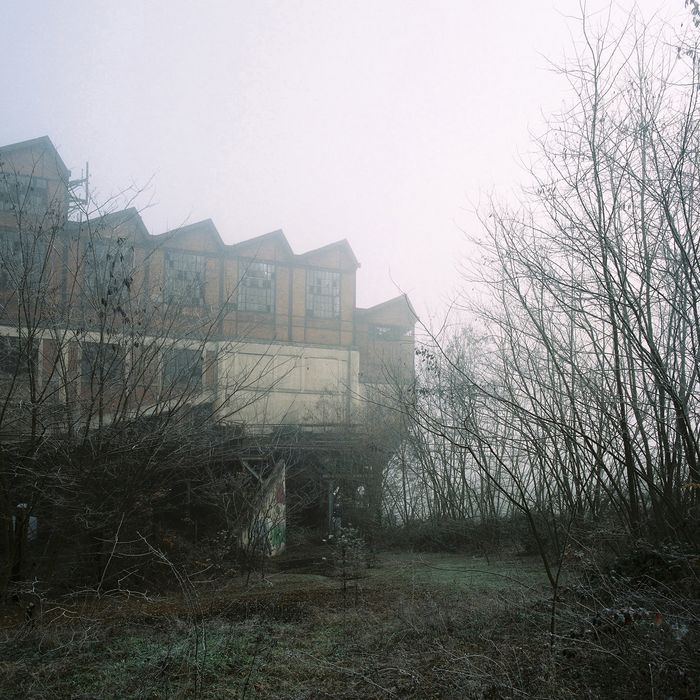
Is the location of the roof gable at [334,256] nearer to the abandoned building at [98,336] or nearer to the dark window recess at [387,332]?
the dark window recess at [387,332]

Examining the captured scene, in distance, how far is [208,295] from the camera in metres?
23.9

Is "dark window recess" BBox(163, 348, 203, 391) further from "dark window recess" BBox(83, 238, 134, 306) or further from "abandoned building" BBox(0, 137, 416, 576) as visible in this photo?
"dark window recess" BBox(83, 238, 134, 306)

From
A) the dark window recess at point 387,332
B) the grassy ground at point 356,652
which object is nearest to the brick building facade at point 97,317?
the grassy ground at point 356,652

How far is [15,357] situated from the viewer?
9.41m

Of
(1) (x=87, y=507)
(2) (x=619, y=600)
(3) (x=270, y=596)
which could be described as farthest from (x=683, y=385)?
(1) (x=87, y=507)

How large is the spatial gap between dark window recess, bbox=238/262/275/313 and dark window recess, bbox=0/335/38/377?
1744 cm

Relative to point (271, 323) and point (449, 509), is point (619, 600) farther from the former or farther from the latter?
point (271, 323)

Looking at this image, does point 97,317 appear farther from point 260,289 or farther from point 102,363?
point 260,289

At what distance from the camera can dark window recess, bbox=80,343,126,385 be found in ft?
31.8

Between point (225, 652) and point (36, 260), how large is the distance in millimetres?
6049

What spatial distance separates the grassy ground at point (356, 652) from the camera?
4703mm

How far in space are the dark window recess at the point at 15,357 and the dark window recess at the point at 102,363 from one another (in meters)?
0.85

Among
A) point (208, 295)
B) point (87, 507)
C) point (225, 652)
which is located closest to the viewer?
point (225, 652)

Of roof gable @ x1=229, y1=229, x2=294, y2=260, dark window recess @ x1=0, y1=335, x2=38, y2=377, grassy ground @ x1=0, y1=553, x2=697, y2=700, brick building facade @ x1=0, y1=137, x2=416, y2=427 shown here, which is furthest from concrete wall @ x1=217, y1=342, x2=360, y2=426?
grassy ground @ x1=0, y1=553, x2=697, y2=700
